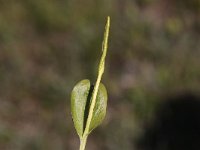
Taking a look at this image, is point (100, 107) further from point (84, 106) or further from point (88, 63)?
point (88, 63)

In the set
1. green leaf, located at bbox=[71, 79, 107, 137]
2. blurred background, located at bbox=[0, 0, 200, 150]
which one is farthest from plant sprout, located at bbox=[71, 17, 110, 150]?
blurred background, located at bbox=[0, 0, 200, 150]

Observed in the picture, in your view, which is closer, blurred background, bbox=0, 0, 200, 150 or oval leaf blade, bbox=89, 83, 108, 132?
oval leaf blade, bbox=89, 83, 108, 132

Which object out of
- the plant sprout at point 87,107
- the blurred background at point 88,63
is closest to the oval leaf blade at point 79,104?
the plant sprout at point 87,107

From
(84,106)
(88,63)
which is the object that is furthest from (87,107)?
(88,63)

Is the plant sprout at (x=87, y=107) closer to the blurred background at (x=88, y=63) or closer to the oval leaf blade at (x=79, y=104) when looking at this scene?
the oval leaf blade at (x=79, y=104)

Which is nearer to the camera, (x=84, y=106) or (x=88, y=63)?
(x=84, y=106)

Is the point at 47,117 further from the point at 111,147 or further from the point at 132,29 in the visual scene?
the point at 132,29

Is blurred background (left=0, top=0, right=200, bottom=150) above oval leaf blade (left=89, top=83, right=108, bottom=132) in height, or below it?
above

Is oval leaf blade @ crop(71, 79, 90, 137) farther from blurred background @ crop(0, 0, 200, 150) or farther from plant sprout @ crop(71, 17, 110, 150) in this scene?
blurred background @ crop(0, 0, 200, 150)

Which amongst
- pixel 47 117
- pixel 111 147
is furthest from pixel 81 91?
pixel 47 117
